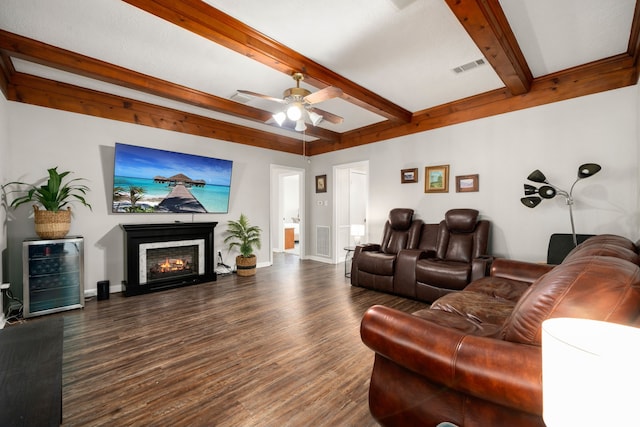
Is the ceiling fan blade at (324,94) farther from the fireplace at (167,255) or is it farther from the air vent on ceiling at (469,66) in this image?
the fireplace at (167,255)

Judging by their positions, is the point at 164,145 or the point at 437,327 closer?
the point at 437,327

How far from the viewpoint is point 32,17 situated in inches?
93.3

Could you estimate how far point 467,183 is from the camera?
14.1 ft

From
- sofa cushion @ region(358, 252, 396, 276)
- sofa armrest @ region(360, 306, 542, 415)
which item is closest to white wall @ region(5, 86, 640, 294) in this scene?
sofa cushion @ region(358, 252, 396, 276)

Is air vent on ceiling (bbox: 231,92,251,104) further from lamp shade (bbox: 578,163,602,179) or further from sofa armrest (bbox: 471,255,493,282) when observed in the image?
lamp shade (bbox: 578,163,602,179)

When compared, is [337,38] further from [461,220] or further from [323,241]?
[323,241]

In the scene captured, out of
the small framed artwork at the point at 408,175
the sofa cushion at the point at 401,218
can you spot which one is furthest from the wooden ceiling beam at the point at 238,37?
the sofa cushion at the point at 401,218

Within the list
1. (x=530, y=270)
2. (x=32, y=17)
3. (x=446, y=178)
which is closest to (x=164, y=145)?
(x=32, y=17)

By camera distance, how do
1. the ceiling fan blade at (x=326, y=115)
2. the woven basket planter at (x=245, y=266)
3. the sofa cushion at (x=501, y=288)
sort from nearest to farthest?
the sofa cushion at (x=501, y=288), the ceiling fan blade at (x=326, y=115), the woven basket planter at (x=245, y=266)

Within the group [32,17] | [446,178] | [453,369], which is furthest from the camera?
[446,178]

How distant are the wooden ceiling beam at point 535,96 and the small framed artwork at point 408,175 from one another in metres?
0.66

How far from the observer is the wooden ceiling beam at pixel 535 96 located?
3.13 meters

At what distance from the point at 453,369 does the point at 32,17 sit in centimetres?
387

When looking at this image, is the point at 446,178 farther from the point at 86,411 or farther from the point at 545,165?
the point at 86,411
